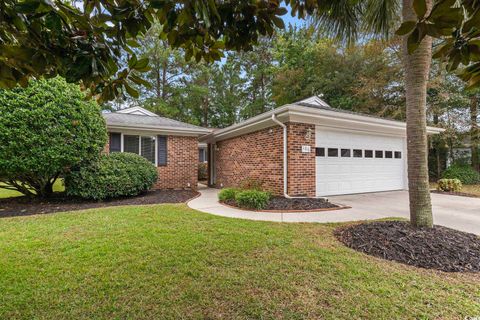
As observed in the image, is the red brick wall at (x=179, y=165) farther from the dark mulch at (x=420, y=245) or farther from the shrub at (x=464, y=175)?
the shrub at (x=464, y=175)

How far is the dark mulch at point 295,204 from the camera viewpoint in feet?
20.7

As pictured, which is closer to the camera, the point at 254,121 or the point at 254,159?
the point at 254,121

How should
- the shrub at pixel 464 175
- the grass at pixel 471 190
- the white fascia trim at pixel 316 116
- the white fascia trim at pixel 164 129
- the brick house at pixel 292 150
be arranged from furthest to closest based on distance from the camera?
the shrub at pixel 464 175, the grass at pixel 471 190, the white fascia trim at pixel 164 129, the brick house at pixel 292 150, the white fascia trim at pixel 316 116

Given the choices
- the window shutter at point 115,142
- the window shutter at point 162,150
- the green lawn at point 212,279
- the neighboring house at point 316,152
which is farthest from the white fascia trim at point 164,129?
the green lawn at point 212,279

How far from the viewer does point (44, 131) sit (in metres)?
6.19

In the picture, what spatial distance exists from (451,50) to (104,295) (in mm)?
3493

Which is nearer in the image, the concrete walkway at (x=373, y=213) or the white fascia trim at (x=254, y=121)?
the concrete walkway at (x=373, y=213)

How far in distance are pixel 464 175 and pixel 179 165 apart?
1625 centimetres

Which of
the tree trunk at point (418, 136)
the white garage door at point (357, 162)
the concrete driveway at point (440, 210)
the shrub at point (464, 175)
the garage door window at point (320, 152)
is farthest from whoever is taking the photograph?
the shrub at point (464, 175)

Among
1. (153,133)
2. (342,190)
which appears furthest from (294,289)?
(153,133)

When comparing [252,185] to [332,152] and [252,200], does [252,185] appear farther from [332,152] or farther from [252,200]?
[332,152]

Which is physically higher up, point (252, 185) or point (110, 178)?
point (110, 178)

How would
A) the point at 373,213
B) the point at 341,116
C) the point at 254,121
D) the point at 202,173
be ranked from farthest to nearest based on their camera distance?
the point at 202,173 < the point at 254,121 < the point at 341,116 < the point at 373,213

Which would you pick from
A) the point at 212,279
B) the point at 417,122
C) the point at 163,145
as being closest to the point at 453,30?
the point at 212,279
